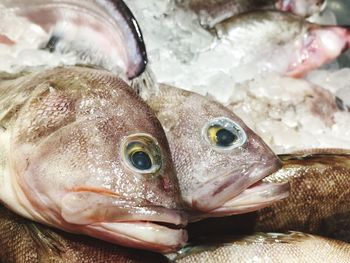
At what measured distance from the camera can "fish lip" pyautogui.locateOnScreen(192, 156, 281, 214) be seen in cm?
153

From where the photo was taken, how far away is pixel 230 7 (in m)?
2.82

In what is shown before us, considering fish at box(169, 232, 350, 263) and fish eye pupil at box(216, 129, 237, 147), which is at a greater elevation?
fish eye pupil at box(216, 129, 237, 147)

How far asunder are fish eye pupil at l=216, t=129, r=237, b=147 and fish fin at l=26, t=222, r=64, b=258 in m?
0.52

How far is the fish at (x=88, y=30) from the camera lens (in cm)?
193

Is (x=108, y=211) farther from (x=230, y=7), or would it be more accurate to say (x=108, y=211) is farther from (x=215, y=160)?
(x=230, y=7)

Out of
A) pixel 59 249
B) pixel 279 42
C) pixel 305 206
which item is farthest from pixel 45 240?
pixel 279 42

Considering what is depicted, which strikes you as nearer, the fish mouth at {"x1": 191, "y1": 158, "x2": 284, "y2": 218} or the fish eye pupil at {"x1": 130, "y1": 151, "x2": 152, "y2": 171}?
the fish eye pupil at {"x1": 130, "y1": 151, "x2": 152, "y2": 171}

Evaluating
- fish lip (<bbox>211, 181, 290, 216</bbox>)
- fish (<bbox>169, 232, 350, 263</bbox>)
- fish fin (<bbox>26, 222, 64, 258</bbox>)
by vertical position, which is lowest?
fish (<bbox>169, 232, 350, 263</bbox>)

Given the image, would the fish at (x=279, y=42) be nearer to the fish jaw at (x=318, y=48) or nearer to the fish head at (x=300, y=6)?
the fish jaw at (x=318, y=48)

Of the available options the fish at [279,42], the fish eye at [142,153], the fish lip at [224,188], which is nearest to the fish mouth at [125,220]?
the fish eye at [142,153]

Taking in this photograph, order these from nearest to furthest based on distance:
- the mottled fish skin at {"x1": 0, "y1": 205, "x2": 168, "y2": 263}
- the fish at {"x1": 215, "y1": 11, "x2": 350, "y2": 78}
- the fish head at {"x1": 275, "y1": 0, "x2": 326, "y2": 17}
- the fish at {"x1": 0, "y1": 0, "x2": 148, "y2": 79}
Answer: the mottled fish skin at {"x1": 0, "y1": 205, "x2": 168, "y2": 263} < the fish at {"x1": 0, "y1": 0, "x2": 148, "y2": 79} < the fish at {"x1": 215, "y1": 11, "x2": 350, "y2": 78} < the fish head at {"x1": 275, "y1": 0, "x2": 326, "y2": 17}

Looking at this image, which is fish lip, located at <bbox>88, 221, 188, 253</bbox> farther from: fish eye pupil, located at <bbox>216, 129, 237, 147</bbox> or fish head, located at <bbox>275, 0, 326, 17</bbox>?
fish head, located at <bbox>275, 0, 326, 17</bbox>

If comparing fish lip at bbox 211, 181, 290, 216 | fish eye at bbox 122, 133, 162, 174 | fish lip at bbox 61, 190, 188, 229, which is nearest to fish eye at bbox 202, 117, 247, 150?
fish lip at bbox 211, 181, 290, 216

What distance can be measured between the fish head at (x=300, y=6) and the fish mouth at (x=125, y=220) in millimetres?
1966
